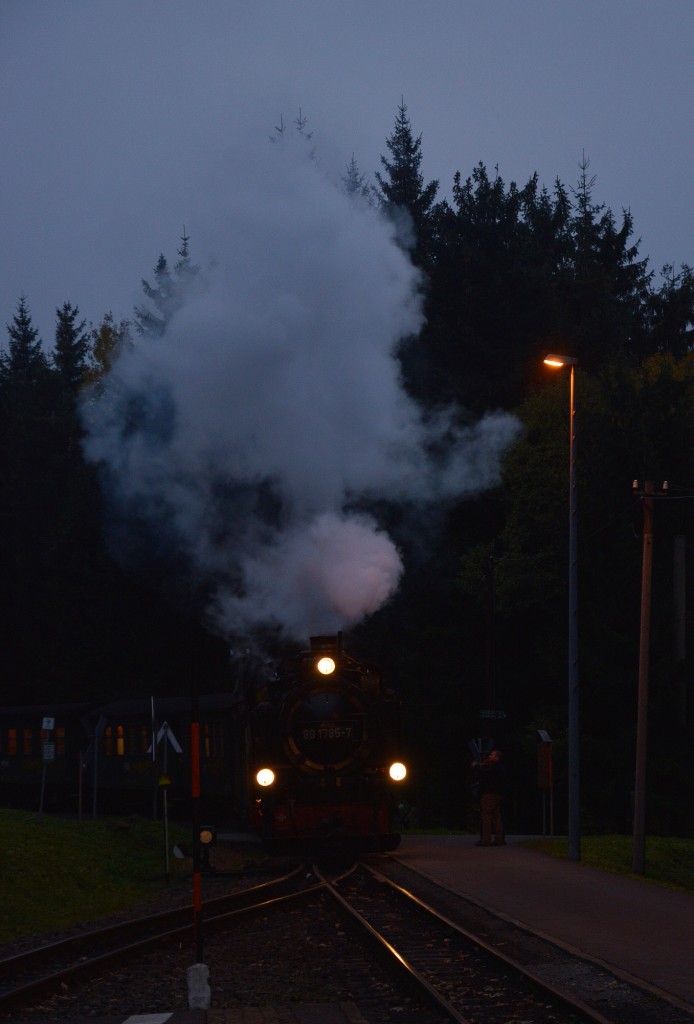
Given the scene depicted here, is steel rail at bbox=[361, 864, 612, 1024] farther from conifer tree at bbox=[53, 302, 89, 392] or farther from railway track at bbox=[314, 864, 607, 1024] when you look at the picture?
conifer tree at bbox=[53, 302, 89, 392]

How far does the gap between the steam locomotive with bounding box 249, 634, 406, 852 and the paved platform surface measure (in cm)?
140

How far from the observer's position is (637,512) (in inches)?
1773

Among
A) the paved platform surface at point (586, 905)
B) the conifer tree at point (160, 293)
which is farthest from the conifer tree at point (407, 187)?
the paved platform surface at point (586, 905)

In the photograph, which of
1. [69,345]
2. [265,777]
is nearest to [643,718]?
[265,777]

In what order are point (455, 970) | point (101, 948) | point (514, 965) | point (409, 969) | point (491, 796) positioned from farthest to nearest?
1. point (491, 796)
2. point (101, 948)
3. point (455, 970)
4. point (514, 965)
5. point (409, 969)

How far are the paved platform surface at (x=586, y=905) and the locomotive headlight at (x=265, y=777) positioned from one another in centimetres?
265

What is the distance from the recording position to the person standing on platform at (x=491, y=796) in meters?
24.1

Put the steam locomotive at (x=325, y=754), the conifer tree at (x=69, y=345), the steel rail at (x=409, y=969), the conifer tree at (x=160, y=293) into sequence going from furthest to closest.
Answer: the conifer tree at (x=69, y=345), the conifer tree at (x=160, y=293), the steam locomotive at (x=325, y=754), the steel rail at (x=409, y=969)

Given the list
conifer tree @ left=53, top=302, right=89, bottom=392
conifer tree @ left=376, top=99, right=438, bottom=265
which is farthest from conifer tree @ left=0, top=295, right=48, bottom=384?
conifer tree @ left=376, top=99, right=438, bottom=265

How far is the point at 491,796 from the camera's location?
976 inches

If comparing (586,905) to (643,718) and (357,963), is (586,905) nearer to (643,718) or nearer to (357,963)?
(357,963)

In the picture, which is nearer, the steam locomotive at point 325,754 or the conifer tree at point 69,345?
the steam locomotive at point 325,754

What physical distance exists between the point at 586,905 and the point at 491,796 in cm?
914

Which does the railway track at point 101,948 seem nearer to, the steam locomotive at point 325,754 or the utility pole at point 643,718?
the steam locomotive at point 325,754
